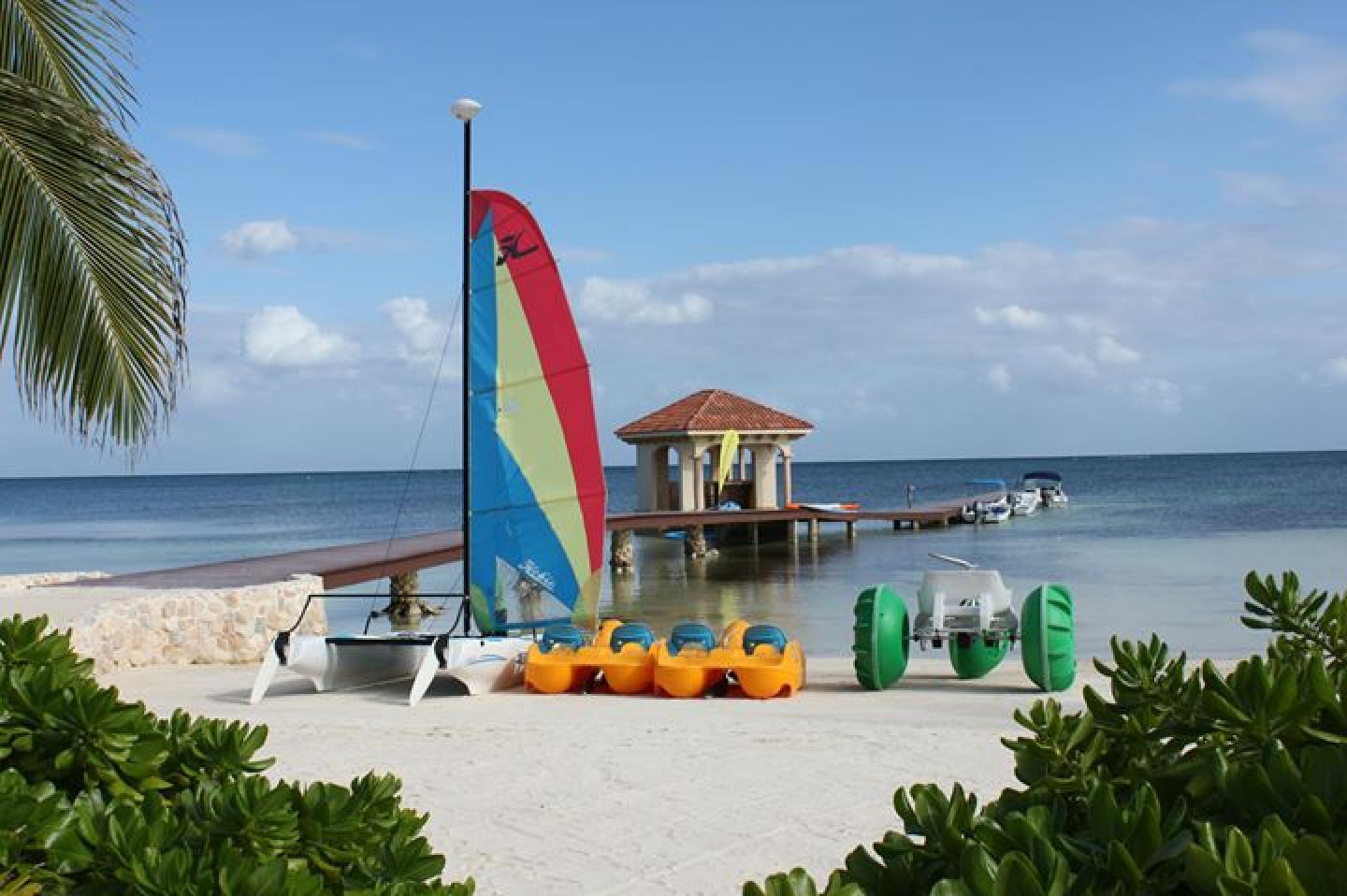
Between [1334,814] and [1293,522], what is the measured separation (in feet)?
145

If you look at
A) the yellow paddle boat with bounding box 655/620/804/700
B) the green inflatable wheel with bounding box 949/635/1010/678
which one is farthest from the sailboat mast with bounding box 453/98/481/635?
the green inflatable wheel with bounding box 949/635/1010/678

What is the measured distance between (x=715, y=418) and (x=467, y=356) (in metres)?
21.6

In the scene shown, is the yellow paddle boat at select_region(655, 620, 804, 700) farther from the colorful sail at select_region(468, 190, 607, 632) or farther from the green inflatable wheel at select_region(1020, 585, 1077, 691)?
the green inflatable wheel at select_region(1020, 585, 1077, 691)

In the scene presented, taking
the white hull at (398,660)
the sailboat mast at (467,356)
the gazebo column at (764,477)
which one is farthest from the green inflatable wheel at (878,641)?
the gazebo column at (764,477)

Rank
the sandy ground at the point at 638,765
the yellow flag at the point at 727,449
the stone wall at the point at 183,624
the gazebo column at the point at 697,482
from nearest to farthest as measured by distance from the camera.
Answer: the sandy ground at the point at 638,765 → the stone wall at the point at 183,624 → the yellow flag at the point at 727,449 → the gazebo column at the point at 697,482

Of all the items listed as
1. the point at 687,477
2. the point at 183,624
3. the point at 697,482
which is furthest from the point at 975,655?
the point at 697,482

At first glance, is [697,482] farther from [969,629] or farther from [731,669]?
[731,669]

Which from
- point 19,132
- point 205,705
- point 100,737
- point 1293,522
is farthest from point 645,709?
point 1293,522

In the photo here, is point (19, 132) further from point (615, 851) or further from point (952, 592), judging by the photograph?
point (952, 592)

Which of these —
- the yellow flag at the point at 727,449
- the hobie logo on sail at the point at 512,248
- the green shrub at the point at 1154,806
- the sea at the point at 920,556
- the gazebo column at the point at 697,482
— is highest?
the hobie logo on sail at the point at 512,248

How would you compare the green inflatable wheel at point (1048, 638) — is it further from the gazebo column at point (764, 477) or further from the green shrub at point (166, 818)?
the gazebo column at point (764, 477)

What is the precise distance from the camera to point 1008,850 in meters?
1.64

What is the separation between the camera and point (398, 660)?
10492 mm

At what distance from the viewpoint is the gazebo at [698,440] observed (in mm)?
32094
